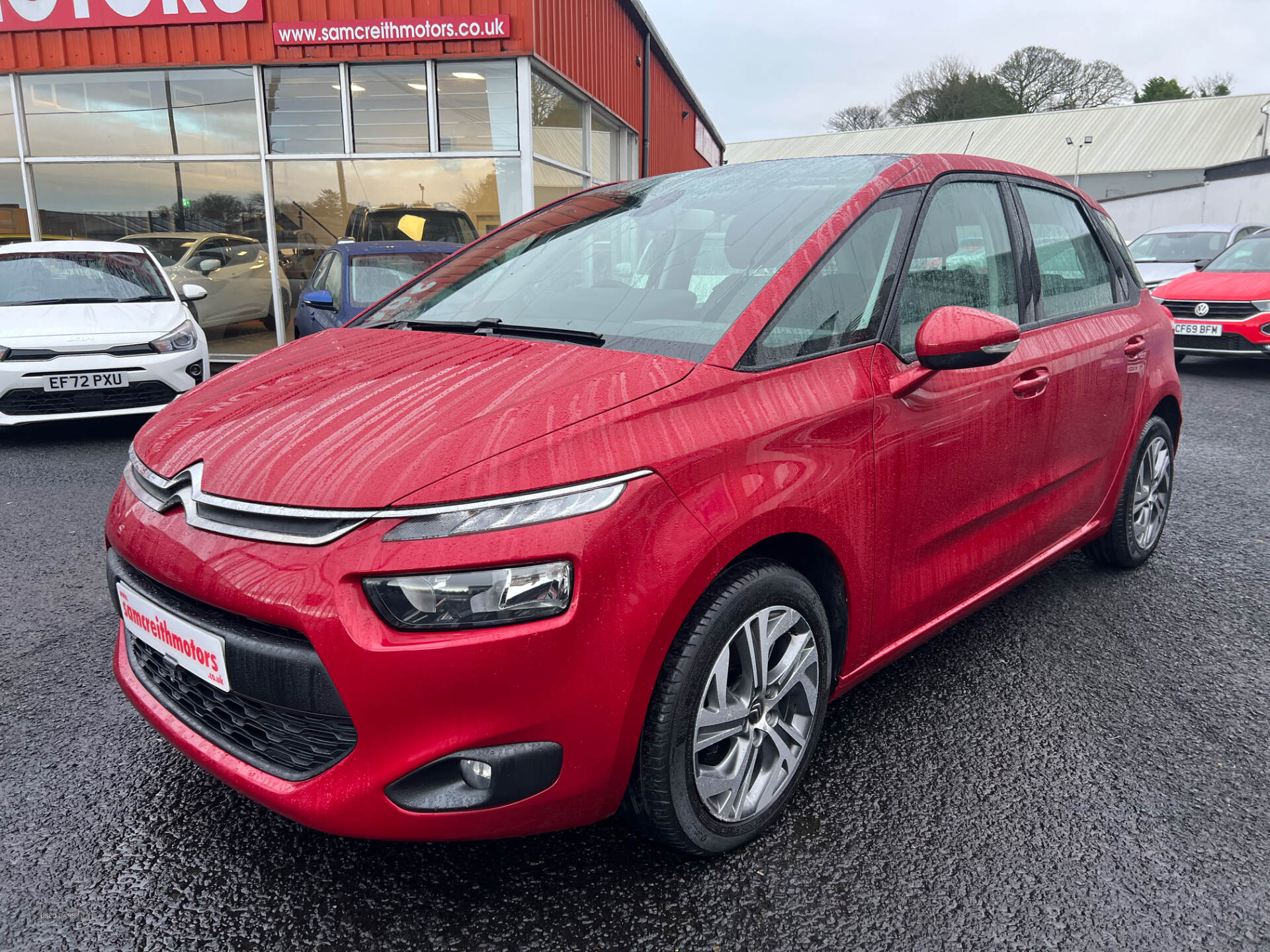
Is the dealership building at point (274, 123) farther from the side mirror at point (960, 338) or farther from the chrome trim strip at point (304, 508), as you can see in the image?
the chrome trim strip at point (304, 508)

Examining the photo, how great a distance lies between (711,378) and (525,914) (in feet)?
3.90

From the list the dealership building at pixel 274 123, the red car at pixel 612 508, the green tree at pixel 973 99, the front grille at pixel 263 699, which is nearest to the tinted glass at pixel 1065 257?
the red car at pixel 612 508

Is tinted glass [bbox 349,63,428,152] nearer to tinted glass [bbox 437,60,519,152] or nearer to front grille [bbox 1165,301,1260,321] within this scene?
tinted glass [bbox 437,60,519,152]

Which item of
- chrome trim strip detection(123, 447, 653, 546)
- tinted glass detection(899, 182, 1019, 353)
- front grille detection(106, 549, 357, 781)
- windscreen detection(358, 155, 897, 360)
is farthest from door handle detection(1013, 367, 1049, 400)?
front grille detection(106, 549, 357, 781)

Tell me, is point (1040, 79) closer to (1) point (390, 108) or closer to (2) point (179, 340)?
(1) point (390, 108)

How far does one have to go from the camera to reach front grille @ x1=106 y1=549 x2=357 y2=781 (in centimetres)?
165

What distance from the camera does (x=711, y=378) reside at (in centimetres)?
196

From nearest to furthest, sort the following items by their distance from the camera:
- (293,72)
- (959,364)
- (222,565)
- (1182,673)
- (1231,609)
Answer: (222,565) < (959,364) < (1182,673) < (1231,609) < (293,72)

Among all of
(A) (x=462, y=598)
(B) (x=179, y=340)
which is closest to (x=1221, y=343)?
(B) (x=179, y=340)

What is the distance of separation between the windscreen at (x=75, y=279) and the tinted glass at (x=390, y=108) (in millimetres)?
Answer: 3996

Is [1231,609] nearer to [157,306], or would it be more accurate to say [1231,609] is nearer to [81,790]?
[81,790]

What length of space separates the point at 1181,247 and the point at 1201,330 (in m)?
4.69

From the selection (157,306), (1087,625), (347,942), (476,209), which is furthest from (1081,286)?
(476,209)

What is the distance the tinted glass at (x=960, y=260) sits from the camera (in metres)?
2.46
